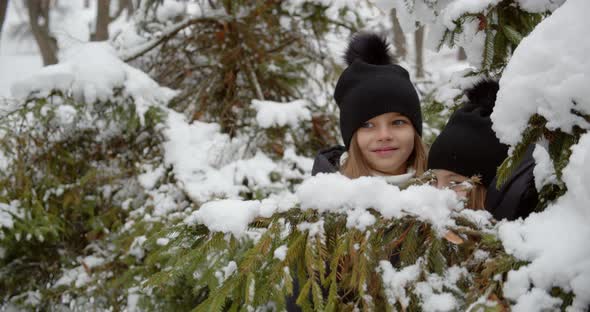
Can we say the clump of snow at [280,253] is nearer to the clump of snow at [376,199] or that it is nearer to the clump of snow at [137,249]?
the clump of snow at [376,199]

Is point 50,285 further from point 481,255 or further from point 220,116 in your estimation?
point 481,255

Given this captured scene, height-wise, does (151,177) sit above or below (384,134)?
below

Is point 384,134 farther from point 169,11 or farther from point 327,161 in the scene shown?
point 169,11

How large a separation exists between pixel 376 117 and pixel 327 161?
12.7 inches

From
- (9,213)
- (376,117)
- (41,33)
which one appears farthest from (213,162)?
(41,33)

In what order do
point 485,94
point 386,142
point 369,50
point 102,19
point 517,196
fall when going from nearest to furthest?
1. point 517,196
2. point 485,94
3. point 386,142
4. point 369,50
5. point 102,19

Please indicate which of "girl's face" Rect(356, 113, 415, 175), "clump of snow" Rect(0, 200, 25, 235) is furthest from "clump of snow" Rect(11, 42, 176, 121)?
"girl's face" Rect(356, 113, 415, 175)

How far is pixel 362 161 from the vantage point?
221cm

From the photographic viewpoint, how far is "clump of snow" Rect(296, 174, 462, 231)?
3.31 feet

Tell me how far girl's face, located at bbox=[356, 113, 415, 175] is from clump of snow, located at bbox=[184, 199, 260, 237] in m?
1.03

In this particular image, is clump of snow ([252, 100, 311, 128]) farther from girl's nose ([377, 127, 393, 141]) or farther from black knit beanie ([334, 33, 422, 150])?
girl's nose ([377, 127, 393, 141])

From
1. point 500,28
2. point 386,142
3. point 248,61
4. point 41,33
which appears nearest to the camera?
point 500,28

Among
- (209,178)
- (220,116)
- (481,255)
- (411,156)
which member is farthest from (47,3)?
(481,255)

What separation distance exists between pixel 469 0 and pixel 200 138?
9.19 feet
